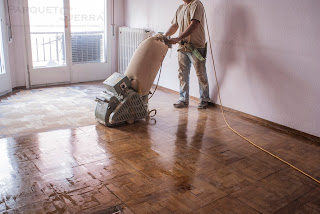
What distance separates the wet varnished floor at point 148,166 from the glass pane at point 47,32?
56.4 inches

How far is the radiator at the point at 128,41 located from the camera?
16.7ft

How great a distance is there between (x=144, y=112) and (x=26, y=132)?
1200 millimetres

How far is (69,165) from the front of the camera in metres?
2.48

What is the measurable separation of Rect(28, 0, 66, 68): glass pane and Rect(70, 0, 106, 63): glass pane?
20 centimetres

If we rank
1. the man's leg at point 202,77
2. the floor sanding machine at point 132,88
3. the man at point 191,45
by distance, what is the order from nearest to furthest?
the floor sanding machine at point 132,88
the man at point 191,45
the man's leg at point 202,77

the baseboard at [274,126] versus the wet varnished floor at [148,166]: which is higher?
the baseboard at [274,126]

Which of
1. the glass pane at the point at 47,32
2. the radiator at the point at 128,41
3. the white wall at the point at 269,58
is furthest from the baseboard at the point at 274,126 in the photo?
the glass pane at the point at 47,32

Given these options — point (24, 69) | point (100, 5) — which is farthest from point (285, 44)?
point (24, 69)

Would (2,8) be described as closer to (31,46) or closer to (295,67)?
(31,46)

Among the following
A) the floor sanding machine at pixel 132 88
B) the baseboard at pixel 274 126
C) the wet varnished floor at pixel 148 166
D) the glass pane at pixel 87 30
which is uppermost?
the glass pane at pixel 87 30

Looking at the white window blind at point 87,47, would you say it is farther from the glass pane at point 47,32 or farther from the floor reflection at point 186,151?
the floor reflection at point 186,151

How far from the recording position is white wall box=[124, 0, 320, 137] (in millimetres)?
3113

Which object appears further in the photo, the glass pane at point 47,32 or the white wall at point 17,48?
the glass pane at point 47,32

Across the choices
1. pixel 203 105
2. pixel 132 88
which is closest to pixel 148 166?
pixel 132 88
